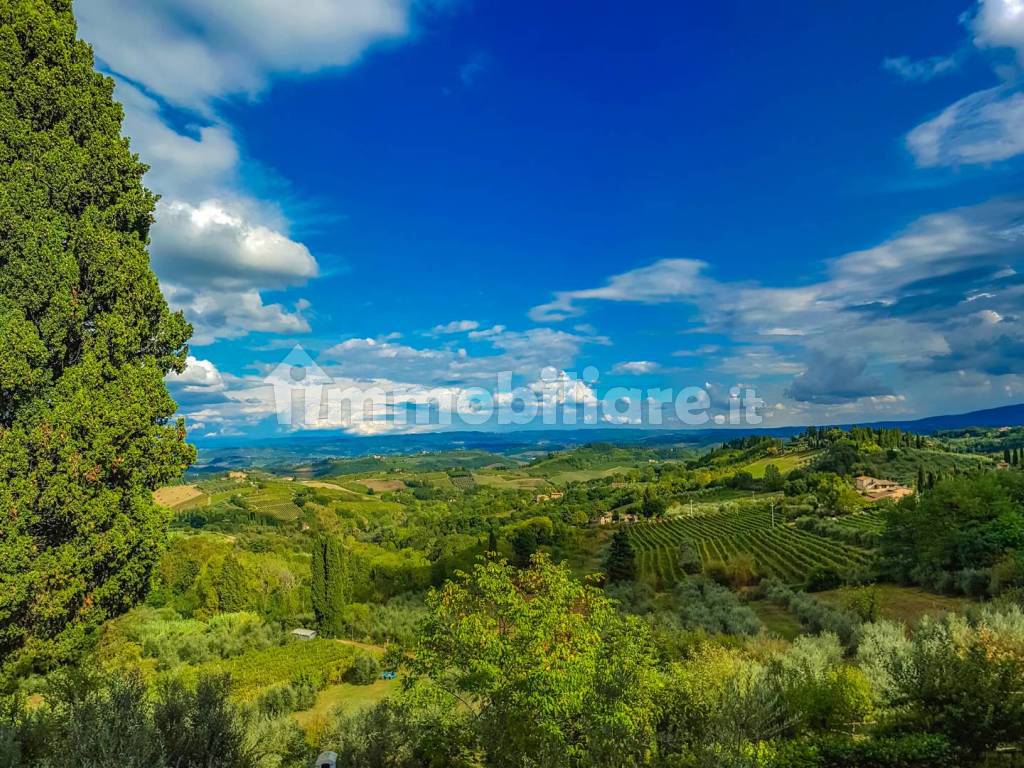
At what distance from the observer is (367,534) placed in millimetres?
111125

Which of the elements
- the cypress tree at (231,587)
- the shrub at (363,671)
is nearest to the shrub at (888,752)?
the shrub at (363,671)

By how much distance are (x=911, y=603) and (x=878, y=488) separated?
70102 millimetres

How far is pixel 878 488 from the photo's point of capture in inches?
3546

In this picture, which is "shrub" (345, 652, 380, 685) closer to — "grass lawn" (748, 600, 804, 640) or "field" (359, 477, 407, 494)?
"grass lawn" (748, 600, 804, 640)

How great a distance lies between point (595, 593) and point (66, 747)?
38.9 ft

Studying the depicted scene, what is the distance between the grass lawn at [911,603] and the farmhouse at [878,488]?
5319 centimetres

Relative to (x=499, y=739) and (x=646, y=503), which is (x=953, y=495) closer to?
(x=499, y=739)

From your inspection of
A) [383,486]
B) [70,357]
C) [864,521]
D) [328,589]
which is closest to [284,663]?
[328,589]

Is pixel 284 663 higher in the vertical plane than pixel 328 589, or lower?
lower

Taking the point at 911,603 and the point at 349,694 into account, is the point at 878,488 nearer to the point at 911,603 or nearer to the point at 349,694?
the point at 911,603

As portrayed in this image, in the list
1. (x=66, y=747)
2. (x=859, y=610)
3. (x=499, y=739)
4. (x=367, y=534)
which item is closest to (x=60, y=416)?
(x=66, y=747)

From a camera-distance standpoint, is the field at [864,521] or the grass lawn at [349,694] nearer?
the grass lawn at [349,694]

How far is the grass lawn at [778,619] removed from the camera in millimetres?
29641

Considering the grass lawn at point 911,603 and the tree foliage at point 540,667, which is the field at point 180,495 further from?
the grass lawn at point 911,603
